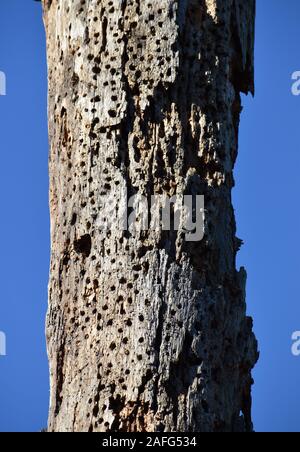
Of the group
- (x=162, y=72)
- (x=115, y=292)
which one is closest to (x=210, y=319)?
(x=115, y=292)

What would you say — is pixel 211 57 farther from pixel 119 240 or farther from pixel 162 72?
pixel 119 240

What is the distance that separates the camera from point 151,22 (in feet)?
36.8

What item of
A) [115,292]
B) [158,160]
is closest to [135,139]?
[158,160]

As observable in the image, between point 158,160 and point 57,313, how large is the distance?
3.76ft

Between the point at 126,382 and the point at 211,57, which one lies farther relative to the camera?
the point at 211,57

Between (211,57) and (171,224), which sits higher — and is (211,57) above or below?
above

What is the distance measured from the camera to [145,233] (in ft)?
35.7

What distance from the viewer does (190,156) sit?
36.5 ft

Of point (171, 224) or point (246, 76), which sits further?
point (246, 76)

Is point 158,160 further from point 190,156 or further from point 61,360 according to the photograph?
point 61,360

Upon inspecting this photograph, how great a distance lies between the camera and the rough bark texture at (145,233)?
420 inches

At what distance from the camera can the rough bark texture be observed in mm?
10680

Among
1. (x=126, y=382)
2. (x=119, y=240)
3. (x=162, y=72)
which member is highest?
(x=162, y=72)

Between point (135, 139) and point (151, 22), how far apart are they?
30.1 inches
